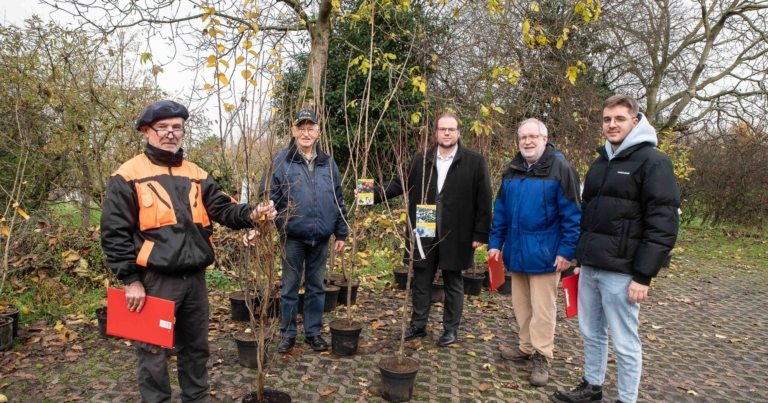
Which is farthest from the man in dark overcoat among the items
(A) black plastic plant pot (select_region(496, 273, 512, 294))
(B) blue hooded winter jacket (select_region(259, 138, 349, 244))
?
(A) black plastic plant pot (select_region(496, 273, 512, 294))

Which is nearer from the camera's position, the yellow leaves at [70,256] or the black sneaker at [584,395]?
the black sneaker at [584,395]

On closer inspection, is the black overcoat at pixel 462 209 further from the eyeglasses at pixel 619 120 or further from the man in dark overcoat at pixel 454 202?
the eyeglasses at pixel 619 120

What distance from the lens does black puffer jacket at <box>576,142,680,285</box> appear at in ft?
8.46

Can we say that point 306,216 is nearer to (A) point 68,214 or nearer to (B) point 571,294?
(B) point 571,294

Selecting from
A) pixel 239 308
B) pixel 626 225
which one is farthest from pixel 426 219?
pixel 239 308

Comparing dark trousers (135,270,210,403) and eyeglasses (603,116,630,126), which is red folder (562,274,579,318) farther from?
dark trousers (135,270,210,403)

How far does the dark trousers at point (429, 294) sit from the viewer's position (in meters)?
4.07

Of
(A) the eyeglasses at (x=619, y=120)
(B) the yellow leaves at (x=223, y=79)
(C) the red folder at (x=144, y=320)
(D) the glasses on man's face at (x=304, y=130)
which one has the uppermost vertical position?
(B) the yellow leaves at (x=223, y=79)

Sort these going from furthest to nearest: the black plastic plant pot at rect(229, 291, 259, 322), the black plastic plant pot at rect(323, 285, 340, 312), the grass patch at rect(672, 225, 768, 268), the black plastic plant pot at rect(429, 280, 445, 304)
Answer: the grass patch at rect(672, 225, 768, 268)
the black plastic plant pot at rect(429, 280, 445, 304)
the black plastic plant pot at rect(323, 285, 340, 312)
the black plastic plant pot at rect(229, 291, 259, 322)

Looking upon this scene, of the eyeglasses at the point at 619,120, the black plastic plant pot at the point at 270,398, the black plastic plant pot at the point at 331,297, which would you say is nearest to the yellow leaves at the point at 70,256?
the black plastic plant pot at the point at 331,297

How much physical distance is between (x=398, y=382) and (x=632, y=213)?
5.97 ft

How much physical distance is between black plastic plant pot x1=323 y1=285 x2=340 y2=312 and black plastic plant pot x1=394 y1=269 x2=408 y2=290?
3.89 ft

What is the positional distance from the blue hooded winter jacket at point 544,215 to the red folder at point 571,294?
0.18 m

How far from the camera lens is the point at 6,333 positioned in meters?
3.83
